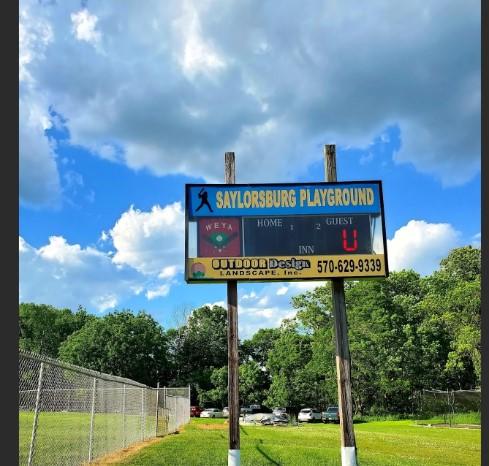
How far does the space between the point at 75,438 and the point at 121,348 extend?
170ft

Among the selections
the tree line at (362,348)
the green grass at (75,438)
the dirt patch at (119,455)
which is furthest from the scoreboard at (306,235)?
the tree line at (362,348)

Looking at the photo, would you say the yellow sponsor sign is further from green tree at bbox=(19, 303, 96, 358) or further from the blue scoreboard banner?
green tree at bbox=(19, 303, 96, 358)

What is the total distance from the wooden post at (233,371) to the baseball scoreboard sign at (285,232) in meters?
0.34

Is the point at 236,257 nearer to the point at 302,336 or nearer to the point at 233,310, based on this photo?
the point at 233,310

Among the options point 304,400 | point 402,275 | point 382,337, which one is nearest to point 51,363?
point 382,337

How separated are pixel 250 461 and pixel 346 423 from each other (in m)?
3.55

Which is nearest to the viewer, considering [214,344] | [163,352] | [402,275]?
[402,275]

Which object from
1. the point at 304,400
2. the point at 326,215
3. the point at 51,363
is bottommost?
the point at 304,400

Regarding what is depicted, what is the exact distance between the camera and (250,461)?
1269 centimetres

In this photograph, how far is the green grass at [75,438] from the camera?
36.1ft

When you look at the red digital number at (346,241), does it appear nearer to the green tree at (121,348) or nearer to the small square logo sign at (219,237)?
the small square logo sign at (219,237)

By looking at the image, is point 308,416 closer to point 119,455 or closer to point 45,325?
point 119,455

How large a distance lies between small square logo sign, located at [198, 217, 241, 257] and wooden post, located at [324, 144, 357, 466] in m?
2.04

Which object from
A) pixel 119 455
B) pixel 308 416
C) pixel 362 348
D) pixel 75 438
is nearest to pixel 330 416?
pixel 308 416
